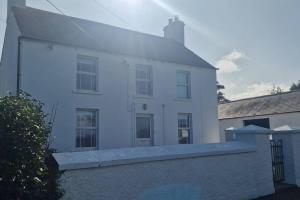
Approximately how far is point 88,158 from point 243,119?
76.0 feet

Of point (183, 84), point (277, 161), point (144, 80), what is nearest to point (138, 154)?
point (277, 161)

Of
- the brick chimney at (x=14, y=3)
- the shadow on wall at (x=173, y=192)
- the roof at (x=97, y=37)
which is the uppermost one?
the brick chimney at (x=14, y=3)

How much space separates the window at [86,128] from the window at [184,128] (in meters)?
5.52

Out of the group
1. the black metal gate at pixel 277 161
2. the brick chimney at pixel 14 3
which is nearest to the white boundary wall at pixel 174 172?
the black metal gate at pixel 277 161

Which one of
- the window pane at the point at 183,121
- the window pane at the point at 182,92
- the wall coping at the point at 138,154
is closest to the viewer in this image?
the wall coping at the point at 138,154

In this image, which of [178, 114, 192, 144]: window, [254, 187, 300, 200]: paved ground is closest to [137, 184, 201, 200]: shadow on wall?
[254, 187, 300, 200]: paved ground

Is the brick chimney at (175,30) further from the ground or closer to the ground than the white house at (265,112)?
further from the ground

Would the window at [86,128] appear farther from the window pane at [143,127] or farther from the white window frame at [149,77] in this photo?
the white window frame at [149,77]

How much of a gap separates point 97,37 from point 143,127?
562 cm

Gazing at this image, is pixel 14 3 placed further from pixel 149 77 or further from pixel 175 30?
pixel 175 30

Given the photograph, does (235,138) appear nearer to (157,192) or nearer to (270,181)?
(270,181)

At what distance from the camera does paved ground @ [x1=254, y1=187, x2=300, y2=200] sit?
8820 millimetres

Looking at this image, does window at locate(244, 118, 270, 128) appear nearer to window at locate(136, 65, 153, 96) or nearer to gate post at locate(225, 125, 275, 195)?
window at locate(136, 65, 153, 96)

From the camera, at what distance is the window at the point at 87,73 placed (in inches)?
569
